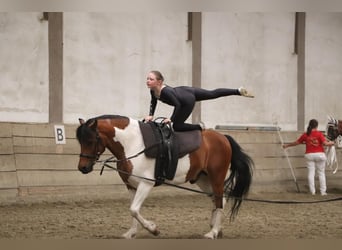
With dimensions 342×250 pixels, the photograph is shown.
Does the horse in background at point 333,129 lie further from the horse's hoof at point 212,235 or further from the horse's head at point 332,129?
the horse's hoof at point 212,235

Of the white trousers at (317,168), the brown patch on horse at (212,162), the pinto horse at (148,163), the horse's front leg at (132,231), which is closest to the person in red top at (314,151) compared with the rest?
the white trousers at (317,168)

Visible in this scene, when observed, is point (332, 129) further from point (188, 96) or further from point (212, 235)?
point (188, 96)

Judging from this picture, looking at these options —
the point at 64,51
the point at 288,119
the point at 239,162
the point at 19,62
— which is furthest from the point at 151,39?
the point at 239,162

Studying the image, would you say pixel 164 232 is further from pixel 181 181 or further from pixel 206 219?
pixel 206 219

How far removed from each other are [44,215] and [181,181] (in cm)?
198

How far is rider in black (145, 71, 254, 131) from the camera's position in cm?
467

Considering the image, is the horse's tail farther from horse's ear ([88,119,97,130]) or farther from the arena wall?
the arena wall

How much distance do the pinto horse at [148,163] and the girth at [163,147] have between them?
0.16 ft

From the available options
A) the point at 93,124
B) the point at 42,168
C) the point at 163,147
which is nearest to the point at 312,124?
the point at 42,168

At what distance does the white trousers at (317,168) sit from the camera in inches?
351

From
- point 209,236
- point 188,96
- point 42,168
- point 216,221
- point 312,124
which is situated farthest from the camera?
point 312,124

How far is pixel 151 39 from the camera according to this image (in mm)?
8258

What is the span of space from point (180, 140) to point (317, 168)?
4762 mm

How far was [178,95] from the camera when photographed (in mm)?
4742
